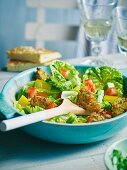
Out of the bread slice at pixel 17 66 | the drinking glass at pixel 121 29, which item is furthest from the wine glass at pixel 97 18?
the bread slice at pixel 17 66

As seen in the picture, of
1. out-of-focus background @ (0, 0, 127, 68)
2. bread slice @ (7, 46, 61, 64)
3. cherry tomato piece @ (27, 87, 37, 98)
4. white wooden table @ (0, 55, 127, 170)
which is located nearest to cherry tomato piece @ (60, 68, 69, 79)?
cherry tomato piece @ (27, 87, 37, 98)

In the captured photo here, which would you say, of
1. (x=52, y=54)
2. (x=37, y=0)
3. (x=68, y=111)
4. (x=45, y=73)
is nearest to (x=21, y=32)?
(x=37, y=0)

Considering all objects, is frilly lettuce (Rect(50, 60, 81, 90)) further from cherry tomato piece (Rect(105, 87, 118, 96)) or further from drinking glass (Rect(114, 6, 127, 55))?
drinking glass (Rect(114, 6, 127, 55))

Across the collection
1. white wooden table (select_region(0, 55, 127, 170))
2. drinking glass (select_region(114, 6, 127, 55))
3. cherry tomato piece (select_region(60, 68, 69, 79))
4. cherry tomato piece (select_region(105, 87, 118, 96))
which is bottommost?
white wooden table (select_region(0, 55, 127, 170))

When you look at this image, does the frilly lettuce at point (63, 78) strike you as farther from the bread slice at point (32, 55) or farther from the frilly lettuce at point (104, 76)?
the bread slice at point (32, 55)

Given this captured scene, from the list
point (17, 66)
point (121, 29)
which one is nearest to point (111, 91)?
point (121, 29)

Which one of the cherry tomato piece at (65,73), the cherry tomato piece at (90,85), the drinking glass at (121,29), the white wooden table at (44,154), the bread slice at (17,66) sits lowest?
the white wooden table at (44,154)

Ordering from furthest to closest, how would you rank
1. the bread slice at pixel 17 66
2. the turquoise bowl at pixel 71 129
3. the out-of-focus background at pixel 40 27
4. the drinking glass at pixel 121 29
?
the out-of-focus background at pixel 40 27 → the bread slice at pixel 17 66 → the drinking glass at pixel 121 29 → the turquoise bowl at pixel 71 129
